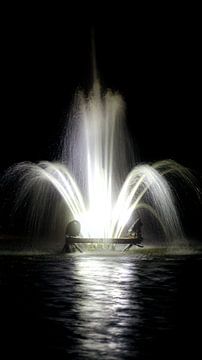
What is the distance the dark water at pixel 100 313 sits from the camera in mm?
8625

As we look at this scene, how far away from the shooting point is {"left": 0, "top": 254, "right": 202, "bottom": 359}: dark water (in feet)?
28.3

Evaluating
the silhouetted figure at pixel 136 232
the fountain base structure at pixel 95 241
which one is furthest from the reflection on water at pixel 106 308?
the silhouetted figure at pixel 136 232

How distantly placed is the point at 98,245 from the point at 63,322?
23306mm

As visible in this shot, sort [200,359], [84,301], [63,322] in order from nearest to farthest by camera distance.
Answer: [200,359], [63,322], [84,301]

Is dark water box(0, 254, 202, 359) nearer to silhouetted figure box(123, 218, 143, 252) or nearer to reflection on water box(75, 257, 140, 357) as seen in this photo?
reflection on water box(75, 257, 140, 357)

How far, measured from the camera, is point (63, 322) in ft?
34.9

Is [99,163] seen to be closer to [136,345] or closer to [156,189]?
[156,189]

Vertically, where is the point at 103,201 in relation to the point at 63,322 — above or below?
above

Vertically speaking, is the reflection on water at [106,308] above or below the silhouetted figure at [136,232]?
below

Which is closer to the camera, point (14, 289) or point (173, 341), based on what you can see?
point (173, 341)

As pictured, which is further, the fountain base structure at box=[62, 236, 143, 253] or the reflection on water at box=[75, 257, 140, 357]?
the fountain base structure at box=[62, 236, 143, 253]

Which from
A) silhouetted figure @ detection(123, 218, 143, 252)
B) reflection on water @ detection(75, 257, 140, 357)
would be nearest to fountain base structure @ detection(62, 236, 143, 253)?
silhouetted figure @ detection(123, 218, 143, 252)

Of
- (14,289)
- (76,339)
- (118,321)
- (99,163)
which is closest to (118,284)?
(14,289)

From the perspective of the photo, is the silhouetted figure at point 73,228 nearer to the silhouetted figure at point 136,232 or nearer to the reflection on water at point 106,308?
the silhouetted figure at point 136,232
